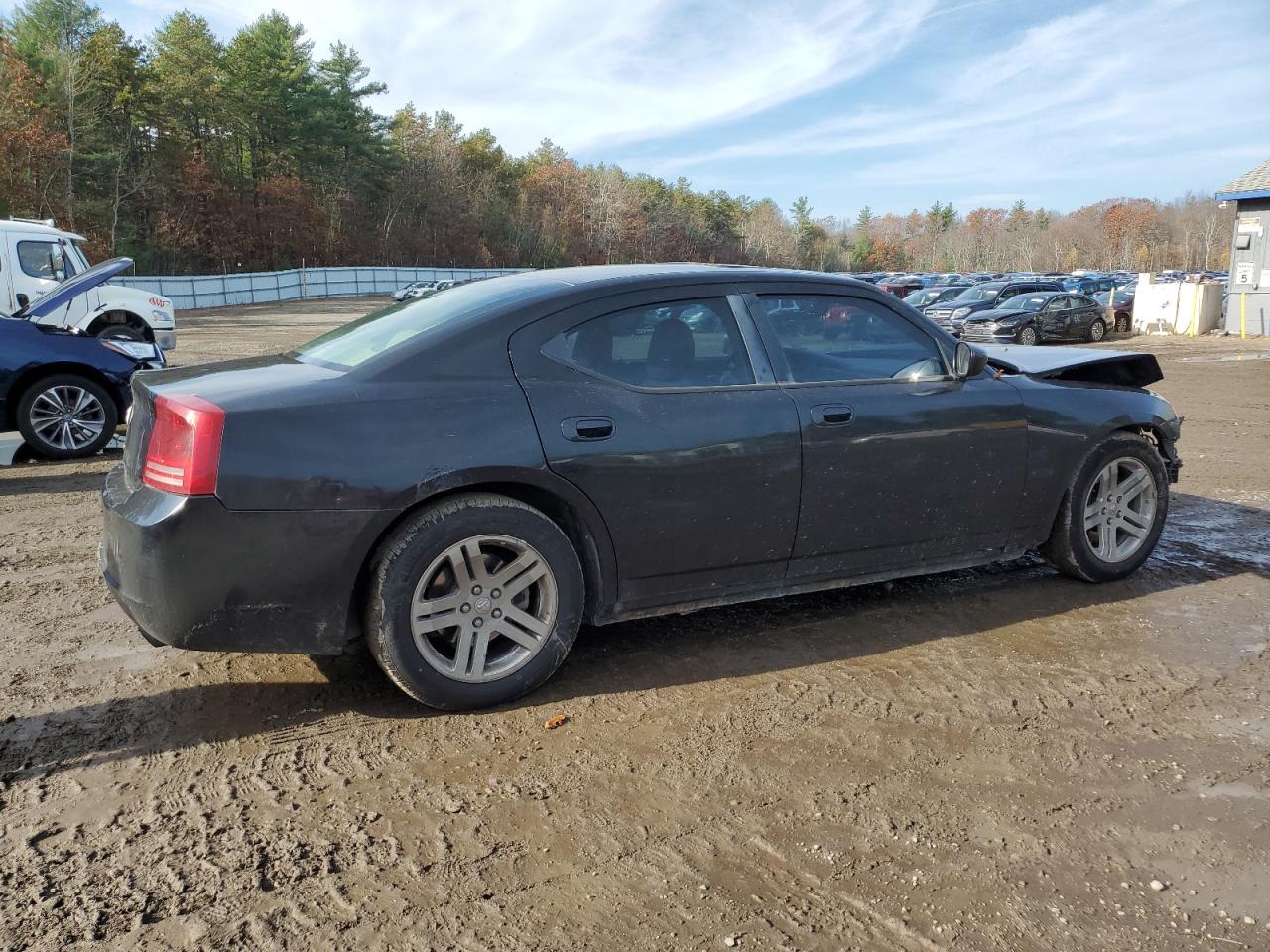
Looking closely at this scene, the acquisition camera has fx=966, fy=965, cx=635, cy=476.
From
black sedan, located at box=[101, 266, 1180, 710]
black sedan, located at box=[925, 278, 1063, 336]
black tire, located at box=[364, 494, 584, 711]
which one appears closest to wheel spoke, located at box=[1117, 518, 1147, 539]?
black sedan, located at box=[101, 266, 1180, 710]

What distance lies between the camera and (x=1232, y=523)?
6137 mm

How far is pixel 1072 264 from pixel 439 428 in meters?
155

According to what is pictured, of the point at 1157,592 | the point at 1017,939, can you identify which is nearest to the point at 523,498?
the point at 1017,939

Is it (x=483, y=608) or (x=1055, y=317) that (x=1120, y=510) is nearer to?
(x=483, y=608)

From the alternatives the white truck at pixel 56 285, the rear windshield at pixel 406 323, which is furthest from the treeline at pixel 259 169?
the rear windshield at pixel 406 323

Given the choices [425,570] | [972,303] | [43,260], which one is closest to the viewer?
[425,570]

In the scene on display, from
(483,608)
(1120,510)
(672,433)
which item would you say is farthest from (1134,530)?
(483,608)

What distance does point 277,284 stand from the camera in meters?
48.5

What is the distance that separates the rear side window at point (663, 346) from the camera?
11.9ft

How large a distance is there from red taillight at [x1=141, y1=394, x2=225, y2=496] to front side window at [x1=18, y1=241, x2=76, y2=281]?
572 inches

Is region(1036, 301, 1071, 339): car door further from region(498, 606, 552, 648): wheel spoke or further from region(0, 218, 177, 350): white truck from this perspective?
region(498, 606, 552, 648): wheel spoke

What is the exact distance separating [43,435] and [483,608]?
671cm

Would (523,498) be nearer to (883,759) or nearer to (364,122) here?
(883,759)

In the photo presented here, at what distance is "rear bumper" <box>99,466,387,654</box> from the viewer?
3043 mm
